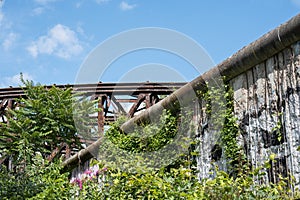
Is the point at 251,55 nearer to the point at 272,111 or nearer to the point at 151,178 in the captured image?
the point at 272,111

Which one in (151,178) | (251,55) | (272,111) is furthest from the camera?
(151,178)

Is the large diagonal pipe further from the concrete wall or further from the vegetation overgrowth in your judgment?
the vegetation overgrowth

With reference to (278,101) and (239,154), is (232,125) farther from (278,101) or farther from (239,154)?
(278,101)

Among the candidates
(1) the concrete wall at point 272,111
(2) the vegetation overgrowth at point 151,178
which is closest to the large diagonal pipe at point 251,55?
(1) the concrete wall at point 272,111

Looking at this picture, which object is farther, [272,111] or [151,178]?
[151,178]

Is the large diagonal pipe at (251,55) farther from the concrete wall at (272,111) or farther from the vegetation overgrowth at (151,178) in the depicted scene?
the vegetation overgrowth at (151,178)

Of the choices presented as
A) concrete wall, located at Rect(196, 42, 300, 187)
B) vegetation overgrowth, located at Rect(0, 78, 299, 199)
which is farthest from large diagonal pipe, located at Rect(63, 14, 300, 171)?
vegetation overgrowth, located at Rect(0, 78, 299, 199)

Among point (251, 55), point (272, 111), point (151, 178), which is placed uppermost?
point (251, 55)

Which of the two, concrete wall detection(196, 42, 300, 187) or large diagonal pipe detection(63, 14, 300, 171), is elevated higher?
large diagonal pipe detection(63, 14, 300, 171)

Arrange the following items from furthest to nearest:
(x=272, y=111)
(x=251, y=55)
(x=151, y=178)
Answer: (x=151, y=178) < (x=251, y=55) < (x=272, y=111)

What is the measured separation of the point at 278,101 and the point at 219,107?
85 cm

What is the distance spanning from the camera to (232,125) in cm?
454

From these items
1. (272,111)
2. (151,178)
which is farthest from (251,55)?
(151,178)

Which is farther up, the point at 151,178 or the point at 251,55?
the point at 251,55
